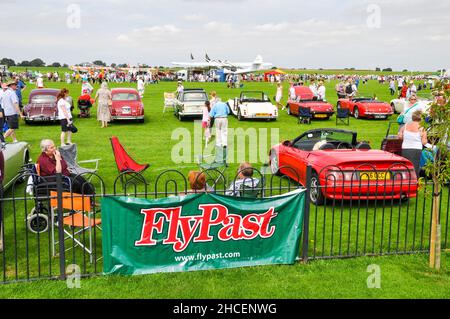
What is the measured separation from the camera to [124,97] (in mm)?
22562

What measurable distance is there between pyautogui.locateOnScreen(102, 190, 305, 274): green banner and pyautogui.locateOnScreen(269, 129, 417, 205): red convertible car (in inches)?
51.2

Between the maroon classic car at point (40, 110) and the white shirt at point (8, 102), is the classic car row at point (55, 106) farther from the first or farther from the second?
the white shirt at point (8, 102)

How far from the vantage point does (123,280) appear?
5.79 m

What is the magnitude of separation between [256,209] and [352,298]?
1570mm

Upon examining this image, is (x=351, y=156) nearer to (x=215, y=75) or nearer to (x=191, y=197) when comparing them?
(x=191, y=197)

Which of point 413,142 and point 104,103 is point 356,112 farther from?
point 413,142

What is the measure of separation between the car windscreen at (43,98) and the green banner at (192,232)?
17.4 meters

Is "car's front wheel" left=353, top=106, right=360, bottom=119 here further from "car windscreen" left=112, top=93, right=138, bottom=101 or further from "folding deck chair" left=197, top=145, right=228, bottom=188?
"folding deck chair" left=197, top=145, right=228, bottom=188

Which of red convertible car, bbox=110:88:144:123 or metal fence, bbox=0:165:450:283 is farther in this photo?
red convertible car, bbox=110:88:144:123

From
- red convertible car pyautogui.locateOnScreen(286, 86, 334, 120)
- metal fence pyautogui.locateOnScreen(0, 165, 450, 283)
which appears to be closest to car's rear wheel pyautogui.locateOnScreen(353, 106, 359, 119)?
red convertible car pyautogui.locateOnScreen(286, 86, 334, 120)

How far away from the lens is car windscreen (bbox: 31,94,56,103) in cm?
2149

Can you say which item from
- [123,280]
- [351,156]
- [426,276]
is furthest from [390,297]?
[351,156]

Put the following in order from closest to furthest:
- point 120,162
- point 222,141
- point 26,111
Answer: point 120,162 < point 222,141 < point 26,111

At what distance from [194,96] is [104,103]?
4.86m
